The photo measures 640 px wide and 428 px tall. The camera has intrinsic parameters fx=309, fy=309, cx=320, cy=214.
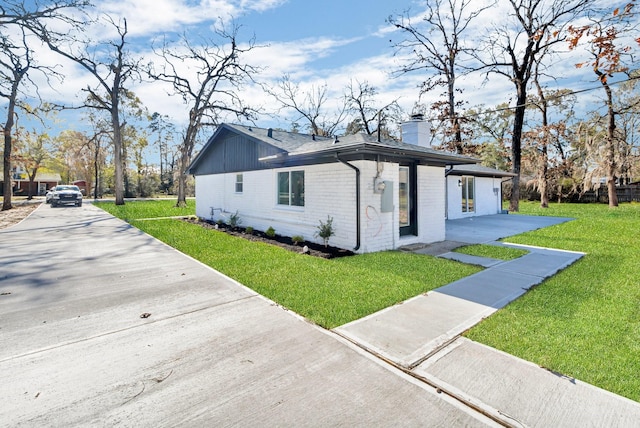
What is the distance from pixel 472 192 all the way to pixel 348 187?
11.9 metres

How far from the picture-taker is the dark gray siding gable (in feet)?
35.9

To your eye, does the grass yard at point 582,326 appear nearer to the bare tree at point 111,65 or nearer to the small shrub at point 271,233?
the small shrub at point 271,233

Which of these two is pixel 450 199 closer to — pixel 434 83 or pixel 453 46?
pixel 434 83

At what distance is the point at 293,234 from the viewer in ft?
32.0

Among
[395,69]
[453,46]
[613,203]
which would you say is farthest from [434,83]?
[613,203]

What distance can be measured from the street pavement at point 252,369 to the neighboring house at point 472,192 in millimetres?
11429

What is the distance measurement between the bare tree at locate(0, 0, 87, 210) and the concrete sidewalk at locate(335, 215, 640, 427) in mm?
22021

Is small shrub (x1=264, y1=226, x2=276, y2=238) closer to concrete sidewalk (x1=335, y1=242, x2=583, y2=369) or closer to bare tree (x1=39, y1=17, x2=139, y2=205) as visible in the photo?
concrete sidewalk (x1=335, y1=242, x2=583, y2=369)

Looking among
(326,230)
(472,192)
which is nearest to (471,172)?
(472,192)

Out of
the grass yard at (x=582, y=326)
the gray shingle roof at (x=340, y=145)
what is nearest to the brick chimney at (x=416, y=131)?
the gray shingle roof at (x=340, y=145)

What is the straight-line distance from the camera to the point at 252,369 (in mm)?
2748

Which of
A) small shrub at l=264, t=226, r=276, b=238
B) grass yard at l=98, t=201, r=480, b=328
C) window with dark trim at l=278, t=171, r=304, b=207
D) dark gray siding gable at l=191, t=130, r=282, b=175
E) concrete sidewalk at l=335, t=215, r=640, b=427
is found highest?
dark gray siding gable at l=191, t=130, r=282, b=175

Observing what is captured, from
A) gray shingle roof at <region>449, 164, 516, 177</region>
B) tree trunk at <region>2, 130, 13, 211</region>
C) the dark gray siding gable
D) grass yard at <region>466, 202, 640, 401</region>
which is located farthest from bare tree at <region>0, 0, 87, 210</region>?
grass yard at <region>466, 202, 640, 401</region>

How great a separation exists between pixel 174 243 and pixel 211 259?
2742 mm
